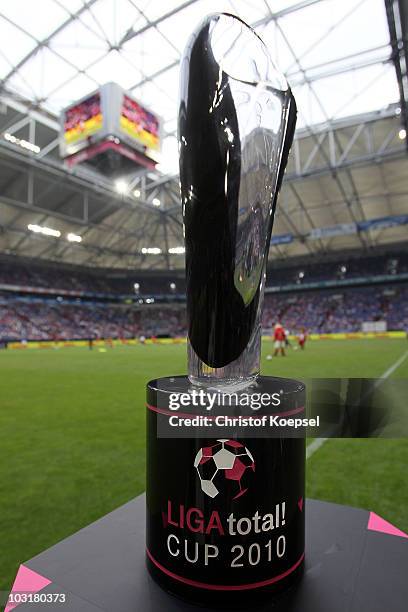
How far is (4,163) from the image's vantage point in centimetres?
1805

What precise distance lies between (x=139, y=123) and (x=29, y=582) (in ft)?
46.2

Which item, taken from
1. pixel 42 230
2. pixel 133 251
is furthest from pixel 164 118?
pixel 133 251

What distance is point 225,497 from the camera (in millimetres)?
1050

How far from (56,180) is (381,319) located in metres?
27.8

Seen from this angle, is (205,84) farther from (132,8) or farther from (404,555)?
(132,8)

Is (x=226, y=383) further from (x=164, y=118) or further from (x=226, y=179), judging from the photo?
(x=164, y=118)

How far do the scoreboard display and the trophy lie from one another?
12280 millimetres

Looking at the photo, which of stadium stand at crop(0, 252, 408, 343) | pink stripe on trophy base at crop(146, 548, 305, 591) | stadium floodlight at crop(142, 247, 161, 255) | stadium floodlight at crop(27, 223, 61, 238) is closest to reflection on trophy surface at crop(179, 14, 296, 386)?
pink stripe on trophy base at crop(146, 548, 305, 591)

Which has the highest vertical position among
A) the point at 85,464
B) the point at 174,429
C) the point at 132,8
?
the point at 132,8

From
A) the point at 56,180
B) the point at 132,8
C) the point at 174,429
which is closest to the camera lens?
the point at 174,429

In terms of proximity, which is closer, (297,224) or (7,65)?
(7,65)

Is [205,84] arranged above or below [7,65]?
below

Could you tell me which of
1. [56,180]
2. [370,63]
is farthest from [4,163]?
[370,63]

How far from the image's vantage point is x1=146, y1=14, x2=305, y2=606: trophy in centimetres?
106
